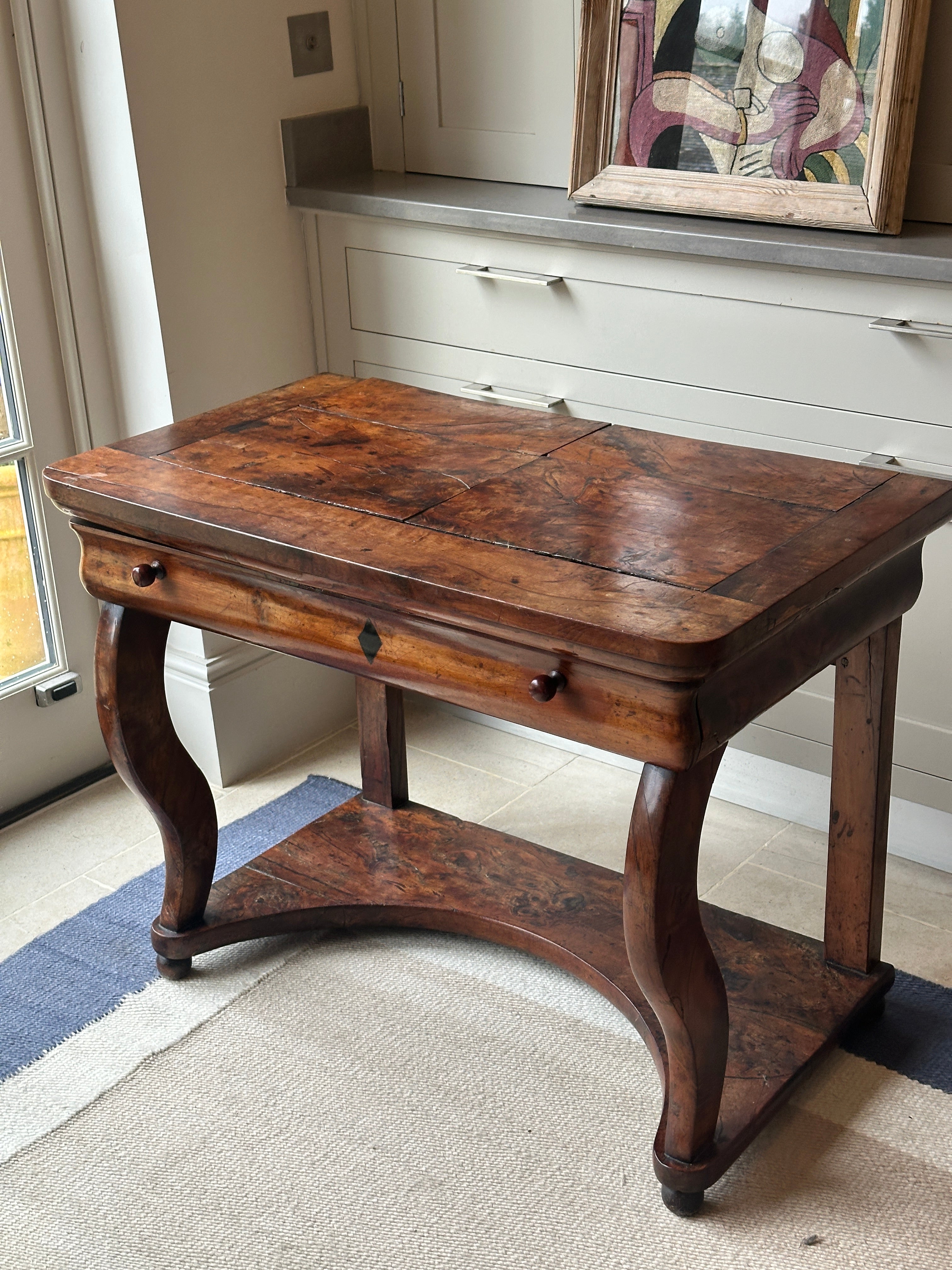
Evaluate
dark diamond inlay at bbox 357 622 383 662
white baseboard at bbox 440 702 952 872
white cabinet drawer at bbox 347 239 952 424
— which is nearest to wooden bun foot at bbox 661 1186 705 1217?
dark diamond inlay at bbox 357 622 383 662

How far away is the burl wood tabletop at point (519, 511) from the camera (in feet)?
4.55

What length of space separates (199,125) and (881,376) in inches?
50.2

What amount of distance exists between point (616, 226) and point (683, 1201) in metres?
1.49

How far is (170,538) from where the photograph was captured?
170 cm

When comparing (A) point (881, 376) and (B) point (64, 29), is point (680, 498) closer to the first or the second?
(A) point (881, 376)

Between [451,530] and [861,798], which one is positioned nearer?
[451,530]

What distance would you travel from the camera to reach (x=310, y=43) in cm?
261

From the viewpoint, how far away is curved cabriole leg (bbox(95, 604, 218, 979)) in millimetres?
1890

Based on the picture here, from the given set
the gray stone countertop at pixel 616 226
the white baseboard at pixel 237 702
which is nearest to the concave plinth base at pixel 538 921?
the white baseboard at pixel 237 702

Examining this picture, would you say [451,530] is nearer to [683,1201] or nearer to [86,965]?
[683,1201]

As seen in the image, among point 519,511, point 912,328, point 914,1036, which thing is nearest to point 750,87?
point 912,328

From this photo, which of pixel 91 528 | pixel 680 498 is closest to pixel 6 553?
pixel 91 528

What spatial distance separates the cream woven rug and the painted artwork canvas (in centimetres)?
137

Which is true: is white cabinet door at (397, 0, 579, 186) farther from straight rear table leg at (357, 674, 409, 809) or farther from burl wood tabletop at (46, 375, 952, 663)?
straight rear table leg at (357, 674, 409, 809)
